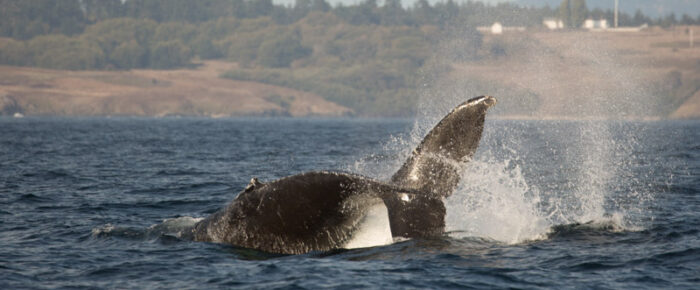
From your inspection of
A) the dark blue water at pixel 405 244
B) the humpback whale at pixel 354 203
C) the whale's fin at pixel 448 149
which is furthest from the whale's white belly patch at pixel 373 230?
the whale's fin at pixel 448 149

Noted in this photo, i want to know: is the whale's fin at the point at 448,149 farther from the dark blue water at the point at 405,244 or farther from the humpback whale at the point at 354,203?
the dark blue water at the point at 405,244

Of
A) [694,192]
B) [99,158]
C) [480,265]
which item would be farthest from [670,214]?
[99,158]

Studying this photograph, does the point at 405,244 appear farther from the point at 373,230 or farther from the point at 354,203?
the point at 354,203

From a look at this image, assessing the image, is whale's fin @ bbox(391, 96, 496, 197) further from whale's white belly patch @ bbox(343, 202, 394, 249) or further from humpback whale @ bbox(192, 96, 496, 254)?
whale's white belly patch @ bbox(343, 202, 394, 249)

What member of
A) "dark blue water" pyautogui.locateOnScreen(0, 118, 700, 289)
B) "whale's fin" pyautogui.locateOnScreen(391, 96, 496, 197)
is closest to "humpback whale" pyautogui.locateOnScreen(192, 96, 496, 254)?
"whale's fin" pyautogui.locateOnScreen(391, 96, 496, 197)

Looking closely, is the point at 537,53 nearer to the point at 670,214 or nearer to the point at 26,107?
the point at 26,107

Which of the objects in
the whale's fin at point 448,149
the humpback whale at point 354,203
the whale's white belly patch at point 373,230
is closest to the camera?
the humpback whale at point 354,203

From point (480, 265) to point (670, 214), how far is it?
6.75 m

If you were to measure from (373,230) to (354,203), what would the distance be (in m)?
0.69

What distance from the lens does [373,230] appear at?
11.4 meters

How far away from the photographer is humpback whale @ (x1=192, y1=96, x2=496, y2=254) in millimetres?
10891

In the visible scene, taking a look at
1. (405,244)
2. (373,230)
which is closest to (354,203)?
(373,230)

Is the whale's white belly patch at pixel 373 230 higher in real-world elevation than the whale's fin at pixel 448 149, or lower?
lower

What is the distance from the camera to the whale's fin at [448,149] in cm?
1156
